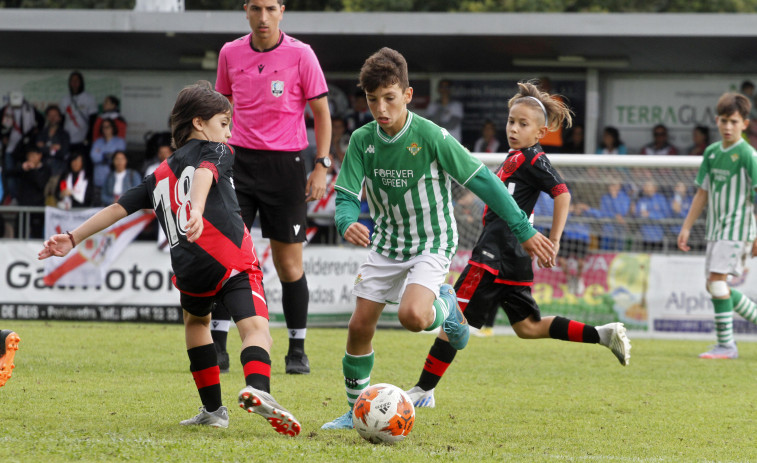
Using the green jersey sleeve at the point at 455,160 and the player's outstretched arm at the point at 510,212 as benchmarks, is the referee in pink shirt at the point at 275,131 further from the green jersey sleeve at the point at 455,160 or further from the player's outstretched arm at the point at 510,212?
the player's outstretched arm at the point at 510,212

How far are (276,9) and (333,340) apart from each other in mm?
3781

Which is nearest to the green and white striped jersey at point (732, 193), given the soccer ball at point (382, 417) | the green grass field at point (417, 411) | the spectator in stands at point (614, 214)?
the green grass field at point (417, 411)

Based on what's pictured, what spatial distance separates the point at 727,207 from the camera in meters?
8.65

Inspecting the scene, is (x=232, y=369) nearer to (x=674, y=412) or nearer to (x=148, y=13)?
(x=674, y=412)

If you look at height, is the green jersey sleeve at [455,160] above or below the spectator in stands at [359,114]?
below

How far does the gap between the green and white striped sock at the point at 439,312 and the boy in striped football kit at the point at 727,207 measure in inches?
179

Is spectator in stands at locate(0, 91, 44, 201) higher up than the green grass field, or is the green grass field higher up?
spectator in stands at locate(0, 91, 44, 201)

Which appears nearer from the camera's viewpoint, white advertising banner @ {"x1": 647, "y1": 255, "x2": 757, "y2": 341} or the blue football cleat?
the blue football cleat

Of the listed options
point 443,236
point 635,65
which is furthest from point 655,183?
point 443,236

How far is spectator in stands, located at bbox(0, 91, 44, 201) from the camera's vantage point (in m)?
14.1

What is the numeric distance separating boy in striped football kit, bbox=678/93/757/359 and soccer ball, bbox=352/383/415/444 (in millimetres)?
5127

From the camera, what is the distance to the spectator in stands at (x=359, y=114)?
14.3 meters

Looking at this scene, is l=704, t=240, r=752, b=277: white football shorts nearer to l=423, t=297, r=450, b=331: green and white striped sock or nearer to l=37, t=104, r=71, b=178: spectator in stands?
l=423, t=297, r=450, b=331: green and white striped sock

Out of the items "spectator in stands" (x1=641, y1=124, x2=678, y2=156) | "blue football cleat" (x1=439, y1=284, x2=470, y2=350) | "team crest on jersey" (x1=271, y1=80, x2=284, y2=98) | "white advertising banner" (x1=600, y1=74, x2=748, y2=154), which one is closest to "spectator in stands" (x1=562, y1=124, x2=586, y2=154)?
"white advertising banner" (x1=600, y1=74, x2=748, y2=154)
